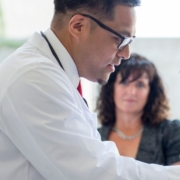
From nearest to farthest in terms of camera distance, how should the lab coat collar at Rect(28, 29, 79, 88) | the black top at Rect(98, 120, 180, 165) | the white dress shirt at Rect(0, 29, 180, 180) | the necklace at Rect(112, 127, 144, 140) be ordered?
the white dress shirt at Rect(0, 29, 180, 180)
the lab coat collar at Rect(28, 29, 79, 88)
the black top at Rect(98, 120, 180, 165)
the necklace at Rect(112, 127, 144, 140)

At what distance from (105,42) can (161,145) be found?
827 mm

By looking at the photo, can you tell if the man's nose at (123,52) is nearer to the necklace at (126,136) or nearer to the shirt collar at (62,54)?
the shirt collar at (62,54)

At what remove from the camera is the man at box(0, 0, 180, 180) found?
0.78 meters

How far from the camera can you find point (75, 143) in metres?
0.79

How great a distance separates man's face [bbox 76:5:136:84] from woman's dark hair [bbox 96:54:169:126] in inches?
30.0

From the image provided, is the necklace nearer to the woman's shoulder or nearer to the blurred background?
the woman's shoulder

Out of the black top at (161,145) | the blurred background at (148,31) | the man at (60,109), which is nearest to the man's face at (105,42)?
the man at (60,109)

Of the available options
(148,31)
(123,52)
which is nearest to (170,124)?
(148,31)

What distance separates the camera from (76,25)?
0.96m

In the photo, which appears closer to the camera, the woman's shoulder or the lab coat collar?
the lab coat collar

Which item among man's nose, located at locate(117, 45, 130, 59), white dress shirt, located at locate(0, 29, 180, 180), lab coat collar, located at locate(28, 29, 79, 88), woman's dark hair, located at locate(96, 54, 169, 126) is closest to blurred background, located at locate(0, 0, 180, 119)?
woman's dark hair, located at locate(96, 54, 169, 126)

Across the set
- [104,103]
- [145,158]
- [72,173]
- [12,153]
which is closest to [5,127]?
[12,153]

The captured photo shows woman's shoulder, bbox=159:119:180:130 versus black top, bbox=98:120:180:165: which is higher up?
woman's shoulder, bbox=159:119:180:130

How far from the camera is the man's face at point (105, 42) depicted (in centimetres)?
97
